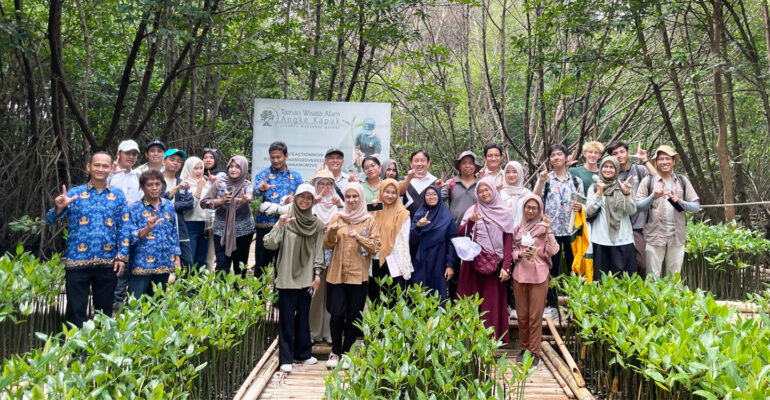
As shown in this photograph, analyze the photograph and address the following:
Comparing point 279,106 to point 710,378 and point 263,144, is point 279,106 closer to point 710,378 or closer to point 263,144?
point 263,144

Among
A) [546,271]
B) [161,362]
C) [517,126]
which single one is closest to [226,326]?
[161,362]

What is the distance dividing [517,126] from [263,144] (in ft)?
39.4

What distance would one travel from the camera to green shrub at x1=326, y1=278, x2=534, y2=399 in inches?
116

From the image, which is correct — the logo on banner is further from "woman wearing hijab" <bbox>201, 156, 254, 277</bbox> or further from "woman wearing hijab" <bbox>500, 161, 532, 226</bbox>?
"woman wearing hijab" <bbox>500, 161, 532, 226</bbox>

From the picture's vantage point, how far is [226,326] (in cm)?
379

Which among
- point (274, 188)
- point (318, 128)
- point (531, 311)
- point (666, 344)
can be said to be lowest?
point (531, 311)

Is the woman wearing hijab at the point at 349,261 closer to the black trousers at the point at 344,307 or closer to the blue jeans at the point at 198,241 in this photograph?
the black trousers at the point at 344,307

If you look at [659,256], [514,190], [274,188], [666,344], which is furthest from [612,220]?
[274,188]

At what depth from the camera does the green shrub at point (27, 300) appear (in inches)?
166

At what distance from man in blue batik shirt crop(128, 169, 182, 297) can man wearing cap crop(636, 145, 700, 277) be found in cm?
410

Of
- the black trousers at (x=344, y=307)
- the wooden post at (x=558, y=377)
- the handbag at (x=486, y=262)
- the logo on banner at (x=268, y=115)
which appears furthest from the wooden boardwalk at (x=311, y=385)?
the logo on banner at (x=268, y=115)

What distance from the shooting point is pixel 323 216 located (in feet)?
15.8

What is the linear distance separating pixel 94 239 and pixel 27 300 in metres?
0.89

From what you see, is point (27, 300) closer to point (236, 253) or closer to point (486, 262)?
point (236, 253)
